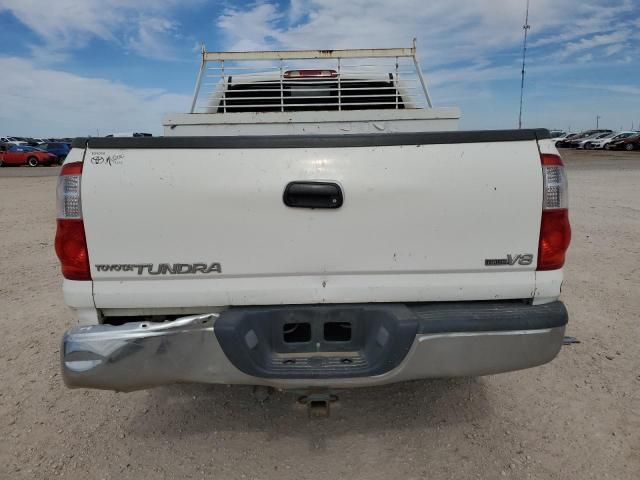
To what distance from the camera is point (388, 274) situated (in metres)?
2.27

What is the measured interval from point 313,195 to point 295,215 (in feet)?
0.40

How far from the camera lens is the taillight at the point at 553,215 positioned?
86.7 inches

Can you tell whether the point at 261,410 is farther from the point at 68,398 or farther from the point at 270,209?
the point at 270,209

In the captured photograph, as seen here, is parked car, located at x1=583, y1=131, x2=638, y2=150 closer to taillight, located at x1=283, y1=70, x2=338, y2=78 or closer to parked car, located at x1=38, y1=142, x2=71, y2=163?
parked car, located at x1=38, y1=142, x2=71, y2=163

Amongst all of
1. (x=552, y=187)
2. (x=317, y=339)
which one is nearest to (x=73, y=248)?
(x=317, y=339)

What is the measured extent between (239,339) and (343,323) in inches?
19.2

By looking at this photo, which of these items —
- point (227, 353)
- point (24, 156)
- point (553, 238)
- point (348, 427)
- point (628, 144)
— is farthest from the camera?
point (628, 144)

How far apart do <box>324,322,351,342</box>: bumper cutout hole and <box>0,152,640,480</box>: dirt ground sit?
74 cm

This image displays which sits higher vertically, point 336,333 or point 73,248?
point 73,248

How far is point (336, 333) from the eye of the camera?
234 cm

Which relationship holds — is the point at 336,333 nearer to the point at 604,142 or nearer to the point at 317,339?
the point at 317,339

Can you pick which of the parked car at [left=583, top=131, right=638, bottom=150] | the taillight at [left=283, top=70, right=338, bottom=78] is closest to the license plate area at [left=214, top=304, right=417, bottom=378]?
the taillight at [left=283, top=70, right=338, bottom=78]

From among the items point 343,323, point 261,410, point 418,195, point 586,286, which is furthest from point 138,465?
point 586,286

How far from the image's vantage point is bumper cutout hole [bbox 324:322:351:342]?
7.63ft
